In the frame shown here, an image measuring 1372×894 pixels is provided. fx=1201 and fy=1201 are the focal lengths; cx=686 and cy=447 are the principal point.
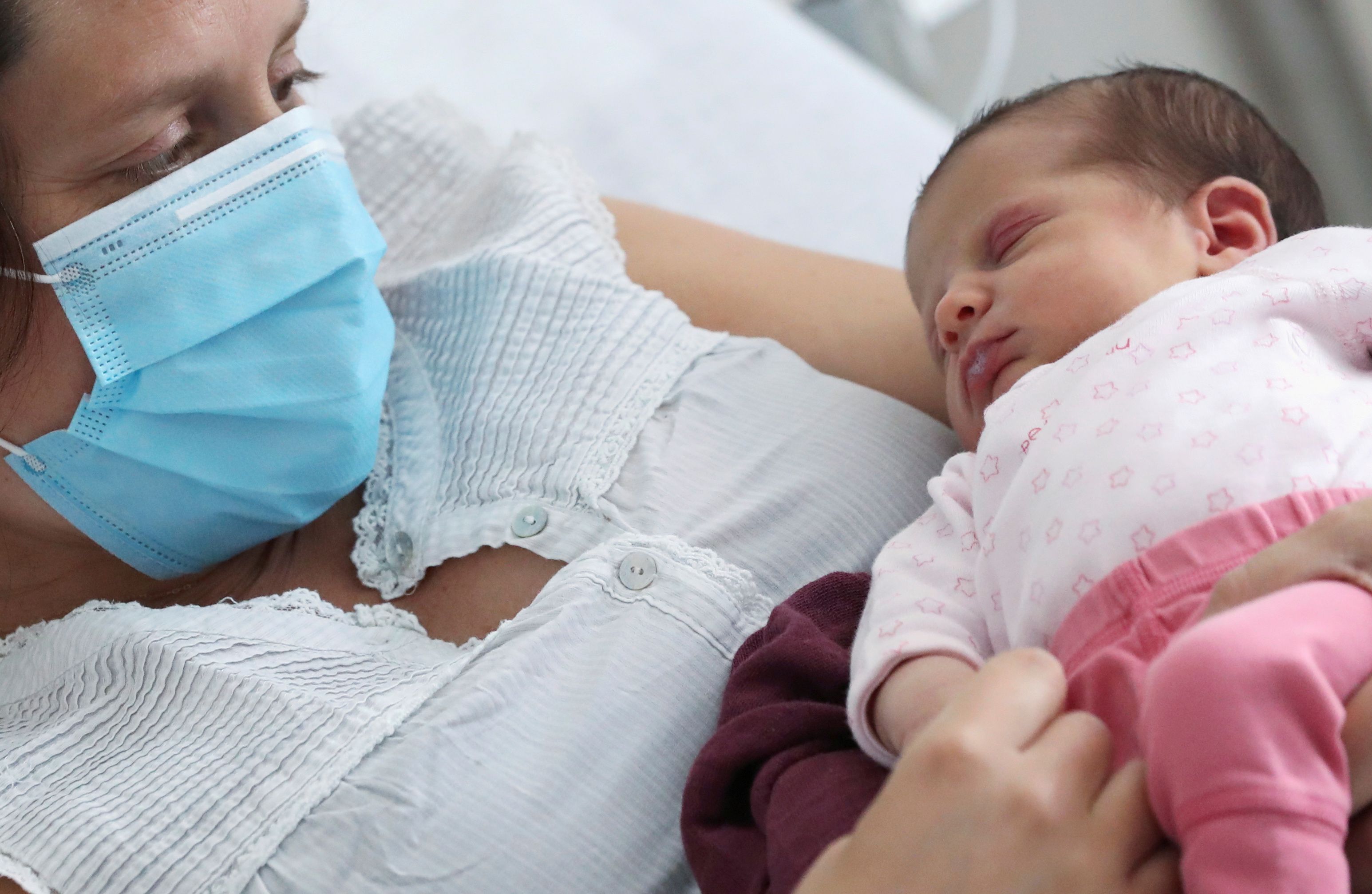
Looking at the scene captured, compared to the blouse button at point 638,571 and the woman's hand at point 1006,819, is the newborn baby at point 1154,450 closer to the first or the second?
the woman's hand at point 1006,819

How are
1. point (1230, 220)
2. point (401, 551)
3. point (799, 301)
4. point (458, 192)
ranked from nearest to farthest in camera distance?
point (1230, 220), point (401, 551), point (799, 301), point (458, 192)

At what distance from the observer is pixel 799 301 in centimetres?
146

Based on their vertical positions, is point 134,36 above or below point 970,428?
above

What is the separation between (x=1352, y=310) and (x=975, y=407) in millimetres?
311

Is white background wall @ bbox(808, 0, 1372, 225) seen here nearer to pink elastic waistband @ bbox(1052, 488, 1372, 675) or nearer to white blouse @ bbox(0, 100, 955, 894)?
white blouse @ bbox(0, 100, 955, 894)

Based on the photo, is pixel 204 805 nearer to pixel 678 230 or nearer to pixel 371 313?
pixel 371 313

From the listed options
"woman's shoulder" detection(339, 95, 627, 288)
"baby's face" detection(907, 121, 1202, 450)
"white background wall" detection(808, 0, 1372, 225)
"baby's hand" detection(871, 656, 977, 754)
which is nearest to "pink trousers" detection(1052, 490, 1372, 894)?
"baby's hand" detection(871, 656, 977, 754)

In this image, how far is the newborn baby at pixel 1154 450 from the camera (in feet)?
1.88

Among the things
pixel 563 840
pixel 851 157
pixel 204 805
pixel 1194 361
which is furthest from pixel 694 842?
pixel 851 157

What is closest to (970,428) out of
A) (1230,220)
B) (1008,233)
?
(1008,233)

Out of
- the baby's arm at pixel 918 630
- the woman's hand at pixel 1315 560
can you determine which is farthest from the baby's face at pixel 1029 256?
the woman's hand at pixel 1315 560

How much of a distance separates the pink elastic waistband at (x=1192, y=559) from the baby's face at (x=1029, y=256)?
0.92 feet

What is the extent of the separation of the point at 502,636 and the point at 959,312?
0.49 m

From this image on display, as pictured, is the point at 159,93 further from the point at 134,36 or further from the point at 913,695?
the point at 913,695
